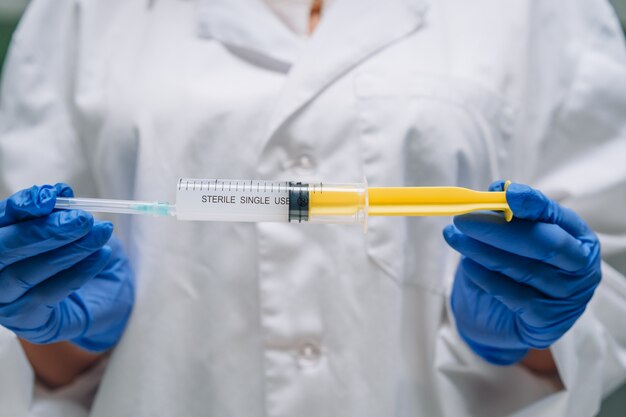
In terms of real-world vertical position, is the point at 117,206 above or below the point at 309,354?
above

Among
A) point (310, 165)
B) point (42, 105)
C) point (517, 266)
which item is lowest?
point (517, 266)

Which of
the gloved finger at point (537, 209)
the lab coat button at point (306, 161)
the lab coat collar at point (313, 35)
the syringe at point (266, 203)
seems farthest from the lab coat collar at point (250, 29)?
the gloved finger at point (537, 209)

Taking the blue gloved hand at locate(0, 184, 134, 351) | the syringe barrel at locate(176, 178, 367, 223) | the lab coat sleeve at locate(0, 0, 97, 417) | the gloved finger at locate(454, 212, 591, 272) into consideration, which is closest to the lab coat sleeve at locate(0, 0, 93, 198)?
the lab coat sleeve at locate(0, 0, 97, 417)

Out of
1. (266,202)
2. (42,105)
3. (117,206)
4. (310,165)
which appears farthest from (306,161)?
(42,105)

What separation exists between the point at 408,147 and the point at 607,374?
45 centimetres

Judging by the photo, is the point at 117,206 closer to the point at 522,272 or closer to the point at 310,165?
the point at 310,165

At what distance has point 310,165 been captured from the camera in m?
0.87

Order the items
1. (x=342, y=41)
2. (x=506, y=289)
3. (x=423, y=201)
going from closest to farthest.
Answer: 1. (x=423, y=201)
2. (x=506, y=289)
3. (x=342, y=41)

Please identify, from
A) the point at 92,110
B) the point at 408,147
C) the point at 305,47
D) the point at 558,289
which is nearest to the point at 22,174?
the point at 92,110

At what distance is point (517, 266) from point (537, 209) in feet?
0.28

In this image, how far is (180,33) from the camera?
94 cm

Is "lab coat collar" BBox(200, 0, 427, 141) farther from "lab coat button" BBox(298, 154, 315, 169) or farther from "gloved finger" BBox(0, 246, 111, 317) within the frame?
"gloved finger" BBox(0, 246, 111, 317)

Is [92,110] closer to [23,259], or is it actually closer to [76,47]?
[76,47]

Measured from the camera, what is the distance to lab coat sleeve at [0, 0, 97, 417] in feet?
3.07
